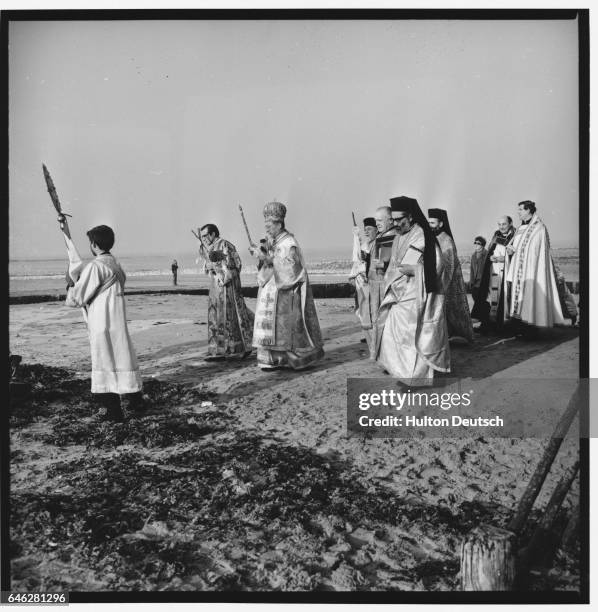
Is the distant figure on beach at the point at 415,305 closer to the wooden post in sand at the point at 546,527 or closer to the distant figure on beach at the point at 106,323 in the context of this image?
the wooden post in sand at the point at 546,527

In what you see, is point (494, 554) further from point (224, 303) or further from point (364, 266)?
point (224, 303)

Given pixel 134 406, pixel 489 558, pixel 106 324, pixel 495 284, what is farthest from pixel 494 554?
pixel 495 284

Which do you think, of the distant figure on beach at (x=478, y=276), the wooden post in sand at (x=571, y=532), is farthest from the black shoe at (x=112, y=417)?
the distant figure on beach at (x=478, y=276)

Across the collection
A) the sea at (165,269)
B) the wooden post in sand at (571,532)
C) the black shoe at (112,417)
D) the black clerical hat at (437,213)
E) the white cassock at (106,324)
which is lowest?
the wooden post in sand at (571,532)

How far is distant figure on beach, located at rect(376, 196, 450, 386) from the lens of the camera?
4.50 m

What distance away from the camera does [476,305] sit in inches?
281

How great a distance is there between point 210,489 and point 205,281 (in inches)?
339

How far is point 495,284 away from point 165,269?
4952 millimetres

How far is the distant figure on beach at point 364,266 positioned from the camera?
19.6 feet

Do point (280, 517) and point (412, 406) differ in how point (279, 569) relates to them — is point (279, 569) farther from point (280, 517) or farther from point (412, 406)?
point (412, 406)

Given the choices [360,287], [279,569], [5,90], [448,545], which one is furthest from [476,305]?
[5,90]

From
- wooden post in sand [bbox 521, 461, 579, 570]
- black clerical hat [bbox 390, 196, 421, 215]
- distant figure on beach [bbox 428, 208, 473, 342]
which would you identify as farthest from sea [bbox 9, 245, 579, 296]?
wooden post in sand [bbox 521, 461, 579, 570]

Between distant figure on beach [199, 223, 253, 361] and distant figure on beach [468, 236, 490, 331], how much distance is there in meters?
2.97

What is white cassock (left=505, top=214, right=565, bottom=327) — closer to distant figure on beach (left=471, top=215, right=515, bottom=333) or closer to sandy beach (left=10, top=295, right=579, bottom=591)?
distant figure on beach (left=471, top=215, right=515, bottom=333)
